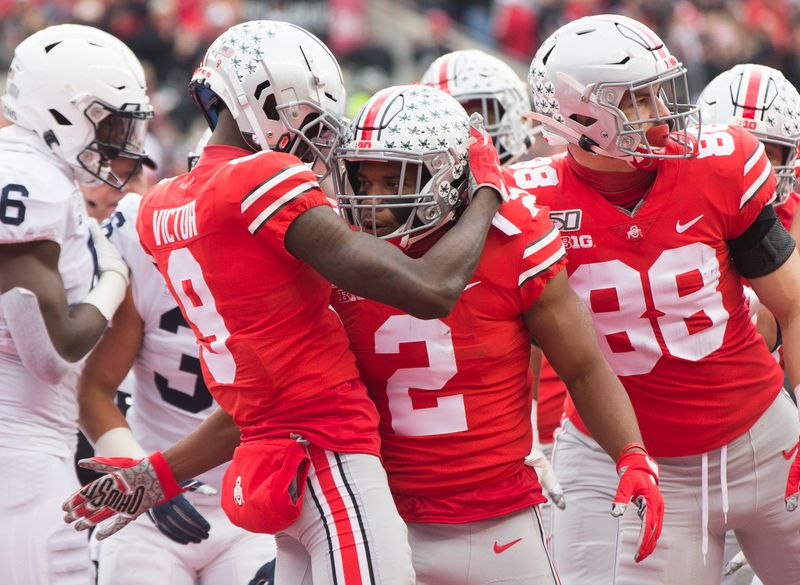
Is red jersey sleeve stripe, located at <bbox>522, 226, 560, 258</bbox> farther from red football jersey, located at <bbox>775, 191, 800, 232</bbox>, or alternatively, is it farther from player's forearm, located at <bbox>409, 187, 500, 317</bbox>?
red football jersey, located at <bbox>775, 191, 800, 232</bbox>

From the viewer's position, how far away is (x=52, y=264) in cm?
360

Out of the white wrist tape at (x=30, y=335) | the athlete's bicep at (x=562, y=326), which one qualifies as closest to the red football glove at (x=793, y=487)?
the athlete's bicep at (x=562, y=326)

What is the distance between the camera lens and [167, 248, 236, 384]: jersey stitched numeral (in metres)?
2.94

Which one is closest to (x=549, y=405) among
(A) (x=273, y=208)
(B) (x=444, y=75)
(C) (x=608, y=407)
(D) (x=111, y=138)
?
(B) (x=444, y=75)

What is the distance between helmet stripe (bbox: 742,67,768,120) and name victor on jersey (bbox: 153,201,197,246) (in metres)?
2.09

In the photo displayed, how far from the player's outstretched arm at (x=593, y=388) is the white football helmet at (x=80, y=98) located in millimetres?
1560

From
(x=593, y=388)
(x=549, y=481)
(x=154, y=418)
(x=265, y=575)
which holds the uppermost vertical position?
(x=593, y=388)

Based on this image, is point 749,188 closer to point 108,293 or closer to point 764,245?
point 764,245

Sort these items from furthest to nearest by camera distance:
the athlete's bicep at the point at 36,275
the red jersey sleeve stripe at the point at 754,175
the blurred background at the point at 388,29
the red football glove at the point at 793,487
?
the blurred background at the point at 388,29 < the athlete's bicep at the point at 36,275 < the red jersey sleeve stripe at the point at 754,175 < the red football glove at the point at 793,487

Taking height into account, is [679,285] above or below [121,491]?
above

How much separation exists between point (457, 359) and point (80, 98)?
155 cm

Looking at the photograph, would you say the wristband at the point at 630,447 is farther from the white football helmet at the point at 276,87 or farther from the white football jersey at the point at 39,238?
the white football jersey at the point at 39,238

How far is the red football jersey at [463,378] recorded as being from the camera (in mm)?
3027

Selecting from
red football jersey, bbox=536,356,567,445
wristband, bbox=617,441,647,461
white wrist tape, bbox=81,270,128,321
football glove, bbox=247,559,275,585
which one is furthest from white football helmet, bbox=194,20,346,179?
red football jersey, bbox=536,356,567,445
